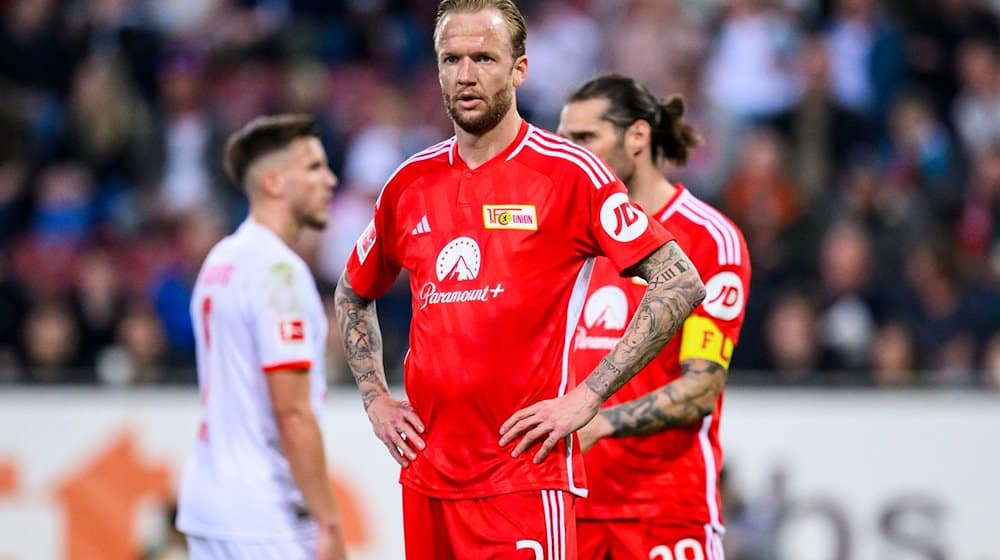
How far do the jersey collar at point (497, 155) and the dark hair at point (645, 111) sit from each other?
4.28 feet

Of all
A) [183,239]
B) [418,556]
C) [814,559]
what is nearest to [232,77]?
[183,239]

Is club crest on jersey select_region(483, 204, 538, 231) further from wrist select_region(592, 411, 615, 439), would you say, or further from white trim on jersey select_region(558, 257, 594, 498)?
wrist select_region(592, 411, 615, 439)

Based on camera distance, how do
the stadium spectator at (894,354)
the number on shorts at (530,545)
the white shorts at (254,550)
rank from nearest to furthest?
1. the number on shorts at (530,545)
2. the white shorts at (254,550)
3. the stadium spectator at (894,354)

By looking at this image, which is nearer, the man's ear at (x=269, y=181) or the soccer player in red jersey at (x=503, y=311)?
the soccer player in red jersey at (x=503, y=311)

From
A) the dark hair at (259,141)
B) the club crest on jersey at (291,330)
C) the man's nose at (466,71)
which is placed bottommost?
the club crest on jersey at (291,330)

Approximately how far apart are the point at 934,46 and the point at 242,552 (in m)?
8.93

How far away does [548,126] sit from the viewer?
1362 cm

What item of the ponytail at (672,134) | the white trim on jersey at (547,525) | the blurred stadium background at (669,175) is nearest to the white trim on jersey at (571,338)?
the white trim on jersey at (547,525)

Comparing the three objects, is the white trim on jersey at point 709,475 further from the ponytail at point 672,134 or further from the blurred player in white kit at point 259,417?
the blurred player in white kit at point 259,417

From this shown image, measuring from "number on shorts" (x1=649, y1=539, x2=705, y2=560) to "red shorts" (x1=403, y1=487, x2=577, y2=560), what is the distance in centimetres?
104

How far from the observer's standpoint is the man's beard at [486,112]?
5.19 meters

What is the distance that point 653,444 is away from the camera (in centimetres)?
625

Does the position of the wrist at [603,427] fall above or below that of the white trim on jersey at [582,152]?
below

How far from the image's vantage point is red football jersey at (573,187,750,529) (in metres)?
6.19
